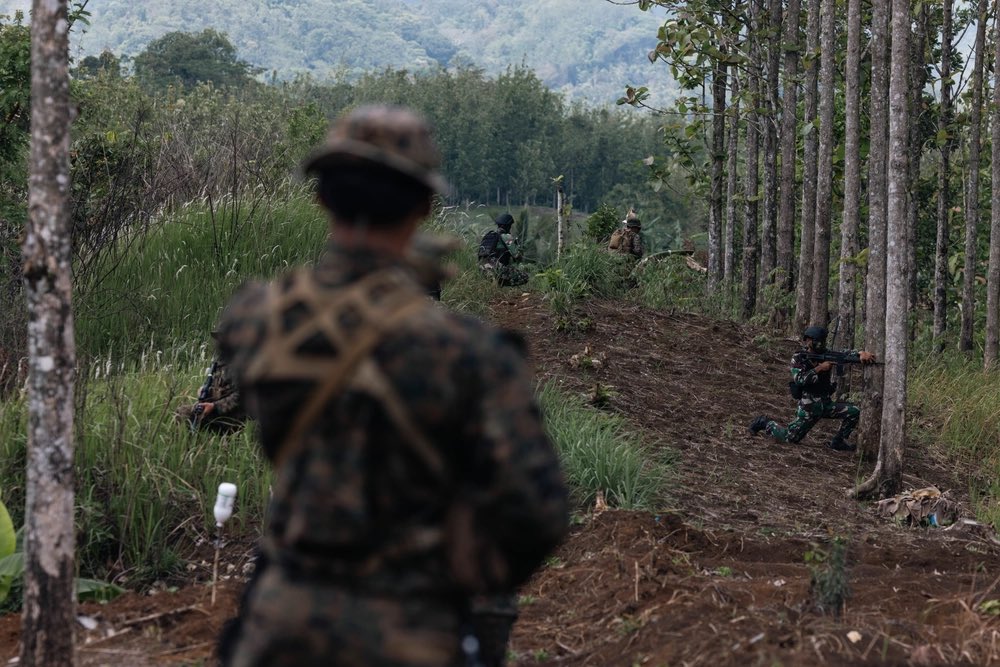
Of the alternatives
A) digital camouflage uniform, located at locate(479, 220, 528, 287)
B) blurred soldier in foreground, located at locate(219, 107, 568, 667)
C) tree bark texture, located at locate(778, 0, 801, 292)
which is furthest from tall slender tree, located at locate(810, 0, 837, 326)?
blurred soldier in foreground, located at locate(219, 107, 568, 667)

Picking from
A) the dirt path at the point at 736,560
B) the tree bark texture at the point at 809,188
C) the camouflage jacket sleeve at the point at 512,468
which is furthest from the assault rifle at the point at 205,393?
the tree bark texture at the point at 809,188

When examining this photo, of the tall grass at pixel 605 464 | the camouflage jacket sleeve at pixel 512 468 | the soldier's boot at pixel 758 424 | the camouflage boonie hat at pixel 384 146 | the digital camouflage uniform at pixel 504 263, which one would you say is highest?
the camouflage boonie hat at pixel 384 146

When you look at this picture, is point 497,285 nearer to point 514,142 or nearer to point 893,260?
point 893,260

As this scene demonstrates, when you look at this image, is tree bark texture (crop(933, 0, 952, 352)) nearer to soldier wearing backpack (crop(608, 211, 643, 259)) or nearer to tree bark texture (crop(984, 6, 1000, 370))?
tree bark texture (crop(984, 6, 1000, 370))

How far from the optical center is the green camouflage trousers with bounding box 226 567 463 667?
2547mm

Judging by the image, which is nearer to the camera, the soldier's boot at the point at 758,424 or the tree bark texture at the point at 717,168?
the soldier's boot at the point at 758,424

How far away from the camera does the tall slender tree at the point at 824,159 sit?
13055 millimetres

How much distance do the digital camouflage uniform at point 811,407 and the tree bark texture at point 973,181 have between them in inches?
235

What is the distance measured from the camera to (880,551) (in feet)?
25.3

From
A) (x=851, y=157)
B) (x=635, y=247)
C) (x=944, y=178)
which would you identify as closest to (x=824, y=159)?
(x=851, y=157)

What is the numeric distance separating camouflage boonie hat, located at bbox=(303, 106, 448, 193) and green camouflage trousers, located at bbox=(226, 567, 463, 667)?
846 mm

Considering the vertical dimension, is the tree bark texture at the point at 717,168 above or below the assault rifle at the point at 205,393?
above

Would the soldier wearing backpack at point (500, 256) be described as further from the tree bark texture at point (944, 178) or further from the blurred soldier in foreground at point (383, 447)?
the blurred soldier in foreground at point (383, 447)

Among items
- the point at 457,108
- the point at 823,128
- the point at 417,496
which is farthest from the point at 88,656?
the point at 457,108
